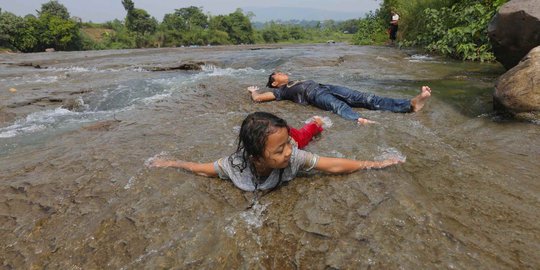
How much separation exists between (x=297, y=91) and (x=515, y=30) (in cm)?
354

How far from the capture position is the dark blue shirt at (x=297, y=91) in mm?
5242

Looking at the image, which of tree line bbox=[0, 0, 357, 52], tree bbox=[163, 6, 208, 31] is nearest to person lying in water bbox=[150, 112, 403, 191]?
tree line bbox=[0, 0, 357, 52]

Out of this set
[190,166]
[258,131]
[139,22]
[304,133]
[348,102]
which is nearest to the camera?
[258,131]

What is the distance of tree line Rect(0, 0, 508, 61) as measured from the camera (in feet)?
31.4

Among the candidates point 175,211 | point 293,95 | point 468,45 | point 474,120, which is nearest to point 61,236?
point 175,211

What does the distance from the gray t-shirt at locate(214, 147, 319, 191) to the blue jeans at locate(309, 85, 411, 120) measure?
178 centimetres

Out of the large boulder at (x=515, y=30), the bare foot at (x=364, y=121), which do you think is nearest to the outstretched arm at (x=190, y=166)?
the bare foot at (x=364, y=121)

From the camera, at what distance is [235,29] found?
66312 mm

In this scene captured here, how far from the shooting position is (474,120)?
4.08m

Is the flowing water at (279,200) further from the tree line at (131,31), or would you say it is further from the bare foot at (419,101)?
the tree line at (131,31)

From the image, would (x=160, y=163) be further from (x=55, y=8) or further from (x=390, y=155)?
(x=55, y=8)

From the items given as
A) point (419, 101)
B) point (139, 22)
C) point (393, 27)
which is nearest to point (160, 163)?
point (419, 101)

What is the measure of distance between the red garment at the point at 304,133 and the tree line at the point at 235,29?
7124 mm

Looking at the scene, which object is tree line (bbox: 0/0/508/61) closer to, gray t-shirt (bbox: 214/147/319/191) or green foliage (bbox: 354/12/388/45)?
green foliage (bbox: 354/12/388/45)
